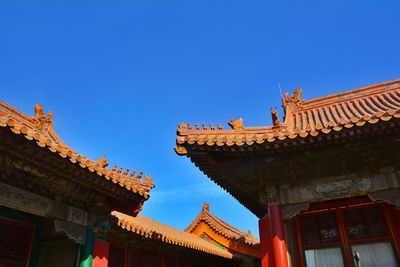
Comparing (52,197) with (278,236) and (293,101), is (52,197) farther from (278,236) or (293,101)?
(293,101)

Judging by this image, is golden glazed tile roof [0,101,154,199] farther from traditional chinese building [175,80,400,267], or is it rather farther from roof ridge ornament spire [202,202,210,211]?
roof ridge ornament spire [202,202,210,211]

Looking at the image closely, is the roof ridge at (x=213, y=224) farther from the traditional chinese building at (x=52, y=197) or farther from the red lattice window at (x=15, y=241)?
the red lattice window at (x=15, y=241)

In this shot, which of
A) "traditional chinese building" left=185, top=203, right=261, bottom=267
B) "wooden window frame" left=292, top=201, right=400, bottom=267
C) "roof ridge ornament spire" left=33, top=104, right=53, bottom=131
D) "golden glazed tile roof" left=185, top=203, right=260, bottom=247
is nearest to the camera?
"wooden window frame" left=292, top=201, right=400, bottom=267

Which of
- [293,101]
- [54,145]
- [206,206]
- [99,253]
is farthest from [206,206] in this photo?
[54,145]

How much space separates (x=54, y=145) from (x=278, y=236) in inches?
165

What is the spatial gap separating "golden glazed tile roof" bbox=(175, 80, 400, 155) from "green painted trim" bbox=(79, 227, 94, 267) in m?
2.51

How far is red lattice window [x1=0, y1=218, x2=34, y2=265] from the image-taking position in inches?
264

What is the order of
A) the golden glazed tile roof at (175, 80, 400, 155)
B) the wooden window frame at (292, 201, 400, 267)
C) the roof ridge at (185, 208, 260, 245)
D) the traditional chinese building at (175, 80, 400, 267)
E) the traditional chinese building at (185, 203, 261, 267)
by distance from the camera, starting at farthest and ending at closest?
the roof ridge at (185, 208, 260, 245)
the traditional chinese building at (185, 203, 261, 267)
the wooden window frame at (292, 201, 400, 267)
the traditional chinese building at (175, 80, 400, 267)
the golden glazed tile roof at (175, 80, 400, 155)

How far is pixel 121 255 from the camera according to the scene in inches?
418

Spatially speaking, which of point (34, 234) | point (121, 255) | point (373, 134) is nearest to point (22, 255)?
point (34, 234)

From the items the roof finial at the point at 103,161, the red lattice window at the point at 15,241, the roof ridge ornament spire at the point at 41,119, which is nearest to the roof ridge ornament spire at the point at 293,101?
the roof finial at the point at 103,161

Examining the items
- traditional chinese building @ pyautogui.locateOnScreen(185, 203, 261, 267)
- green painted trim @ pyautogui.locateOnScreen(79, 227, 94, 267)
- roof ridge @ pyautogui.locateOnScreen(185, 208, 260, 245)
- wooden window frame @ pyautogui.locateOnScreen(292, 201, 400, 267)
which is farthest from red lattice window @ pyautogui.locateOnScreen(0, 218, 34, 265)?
roof ridge @ pyautogui.locateOnScreen(185, 208, 260, 245)

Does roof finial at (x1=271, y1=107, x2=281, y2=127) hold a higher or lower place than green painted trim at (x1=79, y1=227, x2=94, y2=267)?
higher

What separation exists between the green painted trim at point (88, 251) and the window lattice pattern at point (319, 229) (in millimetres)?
4087
